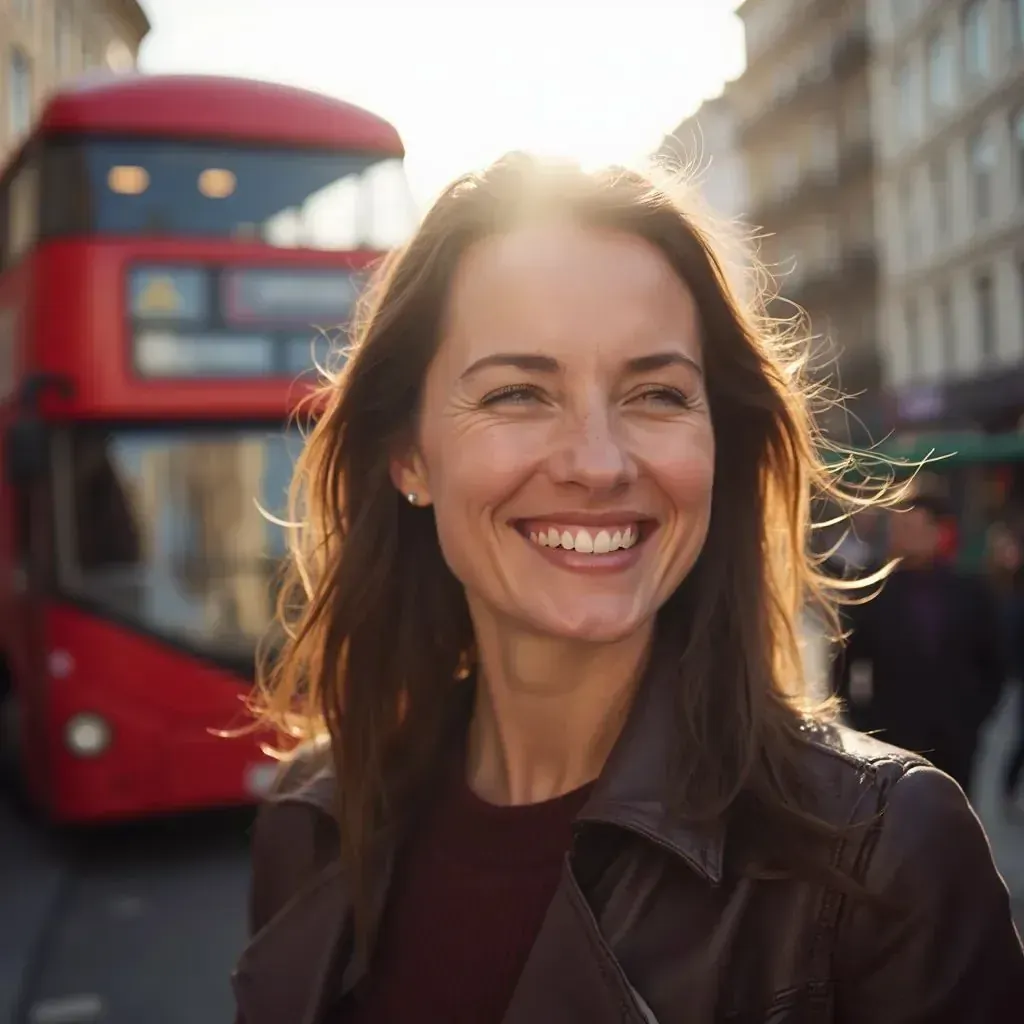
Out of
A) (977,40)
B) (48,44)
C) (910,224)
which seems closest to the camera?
(48,44)

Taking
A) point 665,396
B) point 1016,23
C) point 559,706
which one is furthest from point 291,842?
point 1016,23

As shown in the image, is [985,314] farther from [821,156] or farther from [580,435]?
[580,435]

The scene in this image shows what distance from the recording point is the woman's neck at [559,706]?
1584 mm

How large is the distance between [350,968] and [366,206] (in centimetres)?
554

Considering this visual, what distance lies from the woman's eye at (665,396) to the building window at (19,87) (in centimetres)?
1012

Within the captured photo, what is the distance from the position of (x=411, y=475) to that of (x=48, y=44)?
31.4 ft

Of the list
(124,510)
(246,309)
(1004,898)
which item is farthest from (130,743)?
(1004,898)

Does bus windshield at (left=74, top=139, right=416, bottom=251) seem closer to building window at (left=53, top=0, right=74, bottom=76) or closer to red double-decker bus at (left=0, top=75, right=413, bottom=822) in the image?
red double-decker bus at (left=0, top=75, right=413, bottom=822)

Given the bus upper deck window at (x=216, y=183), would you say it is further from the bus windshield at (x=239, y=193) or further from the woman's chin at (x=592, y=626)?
the woman's chin at (x=592, y=626)

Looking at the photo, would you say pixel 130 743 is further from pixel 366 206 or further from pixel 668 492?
pixel 668 492

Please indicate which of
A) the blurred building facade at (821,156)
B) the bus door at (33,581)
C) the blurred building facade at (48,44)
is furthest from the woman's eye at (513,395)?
the blurred building facade at (821,156)

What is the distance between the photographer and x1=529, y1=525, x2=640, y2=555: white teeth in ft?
4.89

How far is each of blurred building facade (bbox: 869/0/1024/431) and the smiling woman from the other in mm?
19826

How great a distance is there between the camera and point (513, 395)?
4.97ft
